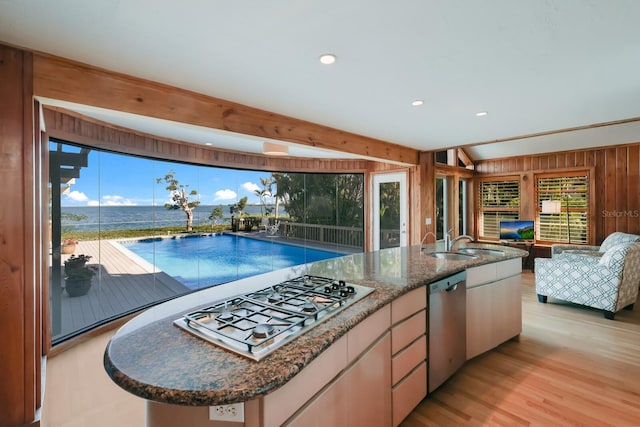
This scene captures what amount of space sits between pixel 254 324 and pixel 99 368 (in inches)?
92.5

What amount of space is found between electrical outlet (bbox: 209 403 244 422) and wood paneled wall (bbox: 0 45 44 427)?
65.8 inches

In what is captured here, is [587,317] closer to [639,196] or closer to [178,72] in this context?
[639,196]

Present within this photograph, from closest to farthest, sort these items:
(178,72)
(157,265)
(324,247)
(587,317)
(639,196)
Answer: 1. (178,72)
2. (587,317)
3. (157,265)
4. (639,196)
5. (324,247)

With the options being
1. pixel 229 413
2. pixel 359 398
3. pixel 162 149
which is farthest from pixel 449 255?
pixel 162 149

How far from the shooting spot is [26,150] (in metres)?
1.79

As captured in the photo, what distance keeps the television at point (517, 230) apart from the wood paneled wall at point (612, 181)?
106 centimetres

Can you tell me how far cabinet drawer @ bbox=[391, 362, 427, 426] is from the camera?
1.79 meters

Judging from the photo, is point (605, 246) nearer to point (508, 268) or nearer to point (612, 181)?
point (612, 181)

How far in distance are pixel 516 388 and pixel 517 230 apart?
514 cm

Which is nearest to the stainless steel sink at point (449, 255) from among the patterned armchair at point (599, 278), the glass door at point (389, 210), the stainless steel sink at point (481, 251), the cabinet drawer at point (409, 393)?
the stainless steel sink at point (481, 251)

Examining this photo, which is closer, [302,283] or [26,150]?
[26,150]

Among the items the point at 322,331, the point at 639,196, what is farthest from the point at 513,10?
the point at 639,196

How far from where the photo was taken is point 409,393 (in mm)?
1918

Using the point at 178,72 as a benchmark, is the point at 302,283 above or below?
below
